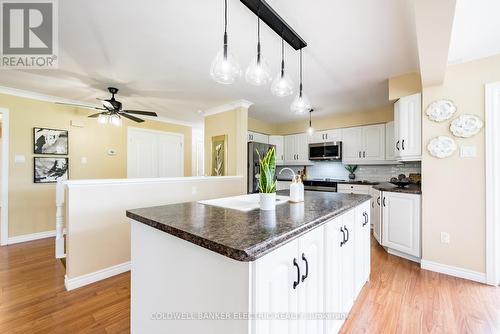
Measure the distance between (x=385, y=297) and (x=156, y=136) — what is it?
5.01 meters

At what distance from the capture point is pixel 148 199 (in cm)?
262

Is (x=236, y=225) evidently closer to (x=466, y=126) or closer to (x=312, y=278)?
(x=312, y=278)

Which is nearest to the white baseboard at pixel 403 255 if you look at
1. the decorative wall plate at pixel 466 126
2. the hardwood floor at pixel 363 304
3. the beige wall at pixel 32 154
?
the hardwood floor at pixel 363 304

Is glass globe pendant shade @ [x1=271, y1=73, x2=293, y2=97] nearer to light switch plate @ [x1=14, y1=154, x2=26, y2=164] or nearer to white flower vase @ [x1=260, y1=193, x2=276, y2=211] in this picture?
white flower vase @ [x1=260, y1=193, x2=276, y2=211]

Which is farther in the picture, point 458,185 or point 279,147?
point 279,147

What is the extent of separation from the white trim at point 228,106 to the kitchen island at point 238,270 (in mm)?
2706

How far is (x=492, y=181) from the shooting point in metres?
2.10

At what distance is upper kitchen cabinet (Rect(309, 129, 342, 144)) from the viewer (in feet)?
15.3

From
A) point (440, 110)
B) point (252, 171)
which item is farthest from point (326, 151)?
point (440, 110)

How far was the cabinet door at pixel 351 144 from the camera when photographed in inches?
172

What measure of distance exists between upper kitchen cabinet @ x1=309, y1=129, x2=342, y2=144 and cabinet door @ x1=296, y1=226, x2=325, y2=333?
3.86m

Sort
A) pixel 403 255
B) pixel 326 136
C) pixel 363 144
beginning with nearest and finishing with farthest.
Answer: pixel 403 255 < pixel 363 144 < pixel 326 136

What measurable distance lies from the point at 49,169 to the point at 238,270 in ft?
14.5

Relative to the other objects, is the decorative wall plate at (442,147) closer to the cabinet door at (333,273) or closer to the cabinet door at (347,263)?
the cabinet door at (347,263)
